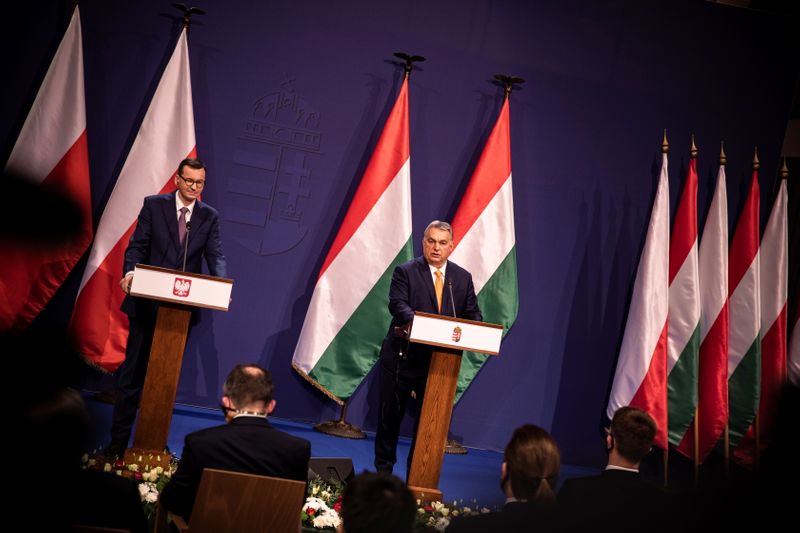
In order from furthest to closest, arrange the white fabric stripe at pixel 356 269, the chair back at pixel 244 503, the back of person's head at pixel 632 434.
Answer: the white fabric stripe at pixel 356 269 < the back of person's head at pixel 632 434 < the chair back at pixel 244 503

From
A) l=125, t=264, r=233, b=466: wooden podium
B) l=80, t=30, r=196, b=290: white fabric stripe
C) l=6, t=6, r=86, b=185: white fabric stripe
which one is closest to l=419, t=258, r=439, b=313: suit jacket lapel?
l=125, t=264, r=233, b=466: wooden podium

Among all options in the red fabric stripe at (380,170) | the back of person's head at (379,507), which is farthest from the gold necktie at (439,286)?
the back of person's head at (379,507)

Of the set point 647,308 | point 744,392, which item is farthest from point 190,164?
point 744,392

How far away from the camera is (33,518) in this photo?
2.54 ft

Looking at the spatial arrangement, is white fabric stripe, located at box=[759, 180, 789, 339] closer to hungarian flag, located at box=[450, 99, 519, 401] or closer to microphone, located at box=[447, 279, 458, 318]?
hungarian flag, located at box=[450, 99, 519, 401]

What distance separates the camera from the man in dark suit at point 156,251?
4.17 m

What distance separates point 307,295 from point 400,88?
5.66 feet

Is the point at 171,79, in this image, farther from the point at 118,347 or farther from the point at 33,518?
the point at 33,518

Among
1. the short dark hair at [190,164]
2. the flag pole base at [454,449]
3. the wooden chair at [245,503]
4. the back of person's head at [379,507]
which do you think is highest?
the short dark hair at [190,164]

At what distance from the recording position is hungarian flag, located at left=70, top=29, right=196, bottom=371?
531cm

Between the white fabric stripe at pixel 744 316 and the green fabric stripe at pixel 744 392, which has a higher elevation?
the white fabric stripe at pixel 744 316

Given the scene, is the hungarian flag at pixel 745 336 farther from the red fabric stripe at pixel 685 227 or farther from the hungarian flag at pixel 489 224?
the hungarian flag at pixel 489 224

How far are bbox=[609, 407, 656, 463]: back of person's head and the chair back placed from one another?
112cm

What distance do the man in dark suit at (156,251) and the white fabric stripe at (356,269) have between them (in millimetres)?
1273
